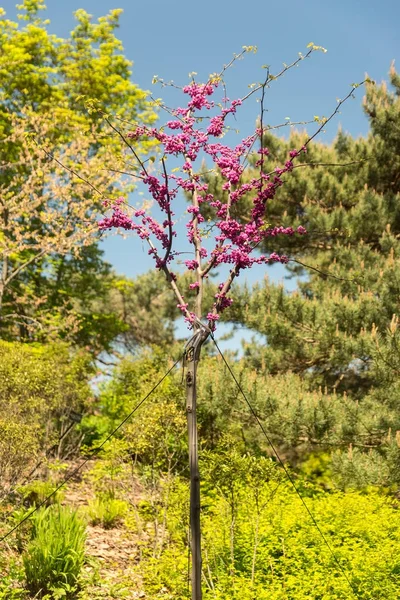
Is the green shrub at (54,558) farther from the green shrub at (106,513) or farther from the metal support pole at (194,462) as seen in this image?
the metal support pole at (194,462)

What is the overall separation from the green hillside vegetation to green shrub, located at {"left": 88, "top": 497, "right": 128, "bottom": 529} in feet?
0.07

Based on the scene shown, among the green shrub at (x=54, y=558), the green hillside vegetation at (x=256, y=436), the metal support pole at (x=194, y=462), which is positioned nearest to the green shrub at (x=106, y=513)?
the green hillside vegetation at (x=256, y=436)

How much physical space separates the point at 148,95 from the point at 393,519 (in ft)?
17.7

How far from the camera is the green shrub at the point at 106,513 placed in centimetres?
731

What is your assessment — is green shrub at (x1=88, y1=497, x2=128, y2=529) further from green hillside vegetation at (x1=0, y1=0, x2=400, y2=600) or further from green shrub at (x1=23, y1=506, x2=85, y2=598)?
green shrub at (x1=23, y1=506, x2=85, y2=598)

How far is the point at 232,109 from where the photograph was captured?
12.2 ft

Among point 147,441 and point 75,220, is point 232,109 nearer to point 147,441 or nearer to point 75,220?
point 147,441

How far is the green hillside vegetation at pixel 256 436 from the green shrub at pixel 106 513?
2 cm

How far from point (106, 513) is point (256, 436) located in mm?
2490

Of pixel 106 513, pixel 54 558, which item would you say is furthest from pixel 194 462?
pixel 106 513

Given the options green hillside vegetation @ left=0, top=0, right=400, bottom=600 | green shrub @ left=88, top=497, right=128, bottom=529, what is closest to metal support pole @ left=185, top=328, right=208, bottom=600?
green hillside vegetation @ left=0, top=0, right=400, bottom=600

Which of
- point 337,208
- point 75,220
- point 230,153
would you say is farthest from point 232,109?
point 75,220

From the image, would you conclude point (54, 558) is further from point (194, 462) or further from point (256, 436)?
point (256, 436)

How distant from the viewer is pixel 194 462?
3.05m
